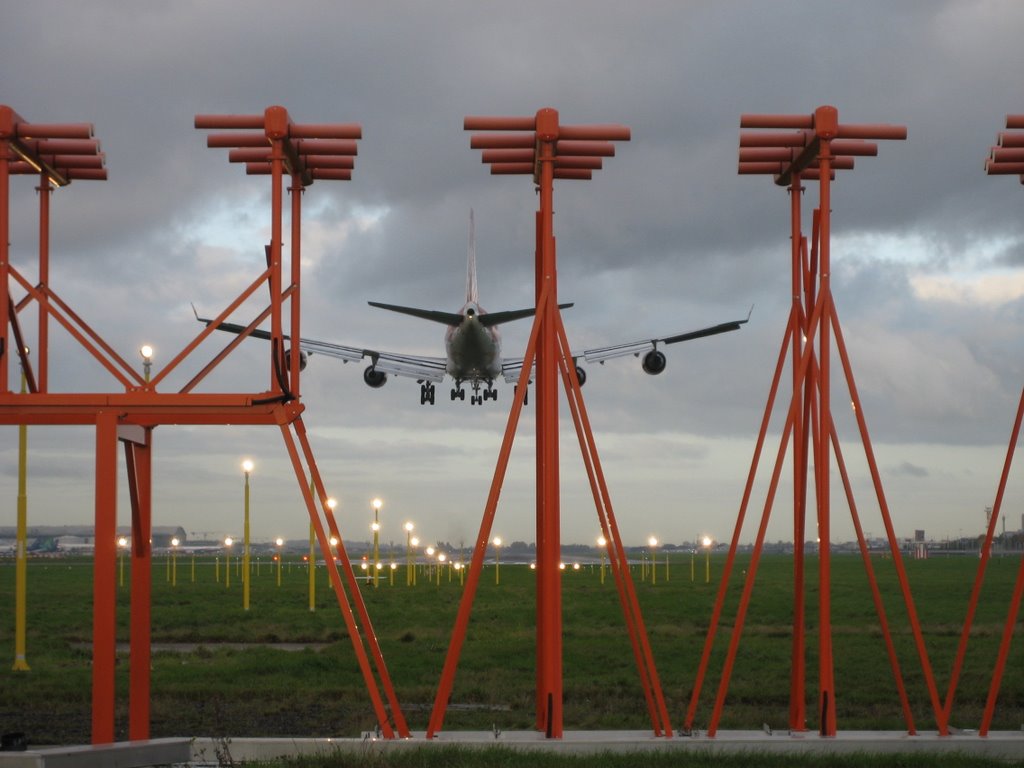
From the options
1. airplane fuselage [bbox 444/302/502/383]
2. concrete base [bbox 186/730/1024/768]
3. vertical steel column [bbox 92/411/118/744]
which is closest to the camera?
vertical steel column [bbox 92/411/118/744]

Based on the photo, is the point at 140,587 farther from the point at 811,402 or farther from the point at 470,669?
the point at 470,669

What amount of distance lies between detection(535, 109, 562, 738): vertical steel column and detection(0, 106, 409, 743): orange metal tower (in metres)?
1.52

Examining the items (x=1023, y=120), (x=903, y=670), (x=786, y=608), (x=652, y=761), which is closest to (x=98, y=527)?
(x=652, y=761)

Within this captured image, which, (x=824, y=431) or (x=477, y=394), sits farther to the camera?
(x=477, y=394)

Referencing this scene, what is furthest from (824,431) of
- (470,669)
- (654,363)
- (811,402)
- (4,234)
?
(654,363)

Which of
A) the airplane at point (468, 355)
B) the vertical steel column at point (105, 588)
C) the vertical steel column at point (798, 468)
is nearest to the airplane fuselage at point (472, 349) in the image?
the airplane at point (468, 355)

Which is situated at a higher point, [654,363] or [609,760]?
[654,363]

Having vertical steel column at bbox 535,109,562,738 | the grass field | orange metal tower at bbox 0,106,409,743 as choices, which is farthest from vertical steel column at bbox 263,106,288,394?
the grass field

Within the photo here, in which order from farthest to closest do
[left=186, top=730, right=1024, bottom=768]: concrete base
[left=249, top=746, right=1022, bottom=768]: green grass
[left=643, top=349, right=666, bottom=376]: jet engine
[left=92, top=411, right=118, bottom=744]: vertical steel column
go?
[left=643, top=349, right=666, bottom=376]: jet engine < [left=186, top=730, right=1024, bottom=768]: concrete base < [left=92, top=411, right=118, bottom=744]: vertical steel column < [left=249, top=746, right=1022, bottom=768]: green grass

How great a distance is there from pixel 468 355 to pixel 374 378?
4337mm

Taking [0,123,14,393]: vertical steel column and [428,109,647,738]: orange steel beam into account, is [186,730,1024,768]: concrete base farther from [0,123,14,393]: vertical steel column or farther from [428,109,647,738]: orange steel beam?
[0,123,14,393]: vertical steel column

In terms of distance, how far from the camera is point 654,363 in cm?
4816

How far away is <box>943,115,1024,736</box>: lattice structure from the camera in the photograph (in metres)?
12.6

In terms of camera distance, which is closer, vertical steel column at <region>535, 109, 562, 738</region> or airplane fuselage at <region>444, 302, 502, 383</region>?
vertical steel column at <region>535, 109, 562, 738</region>
